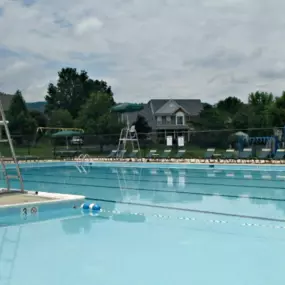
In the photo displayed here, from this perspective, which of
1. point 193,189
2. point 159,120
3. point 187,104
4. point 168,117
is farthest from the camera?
point 187,104

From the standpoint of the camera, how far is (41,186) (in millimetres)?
12797

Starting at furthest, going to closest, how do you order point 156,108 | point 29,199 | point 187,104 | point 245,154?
point 187,104, point 156,108, point 245,154, point 29,199

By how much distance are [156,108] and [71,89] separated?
16.8m

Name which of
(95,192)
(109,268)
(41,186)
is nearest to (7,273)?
(109,268)

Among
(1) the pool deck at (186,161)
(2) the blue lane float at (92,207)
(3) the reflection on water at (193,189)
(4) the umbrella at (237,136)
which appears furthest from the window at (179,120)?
(2) the blue lane float at (92,207)

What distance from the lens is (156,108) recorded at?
44.2 meters

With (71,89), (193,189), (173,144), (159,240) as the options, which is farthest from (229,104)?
(159,240)

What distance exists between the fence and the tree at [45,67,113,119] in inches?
1048

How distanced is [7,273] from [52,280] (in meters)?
0.53

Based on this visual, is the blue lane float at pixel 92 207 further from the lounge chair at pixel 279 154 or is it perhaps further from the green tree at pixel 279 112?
the green tree at pixel 279 112

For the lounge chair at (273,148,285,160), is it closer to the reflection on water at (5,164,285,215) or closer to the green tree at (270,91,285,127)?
the reflection on water at (5,164,285,215)

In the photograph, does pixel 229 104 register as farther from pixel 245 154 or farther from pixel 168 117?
pixel 245 154

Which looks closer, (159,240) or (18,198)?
(159,240)

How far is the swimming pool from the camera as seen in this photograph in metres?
4.41
